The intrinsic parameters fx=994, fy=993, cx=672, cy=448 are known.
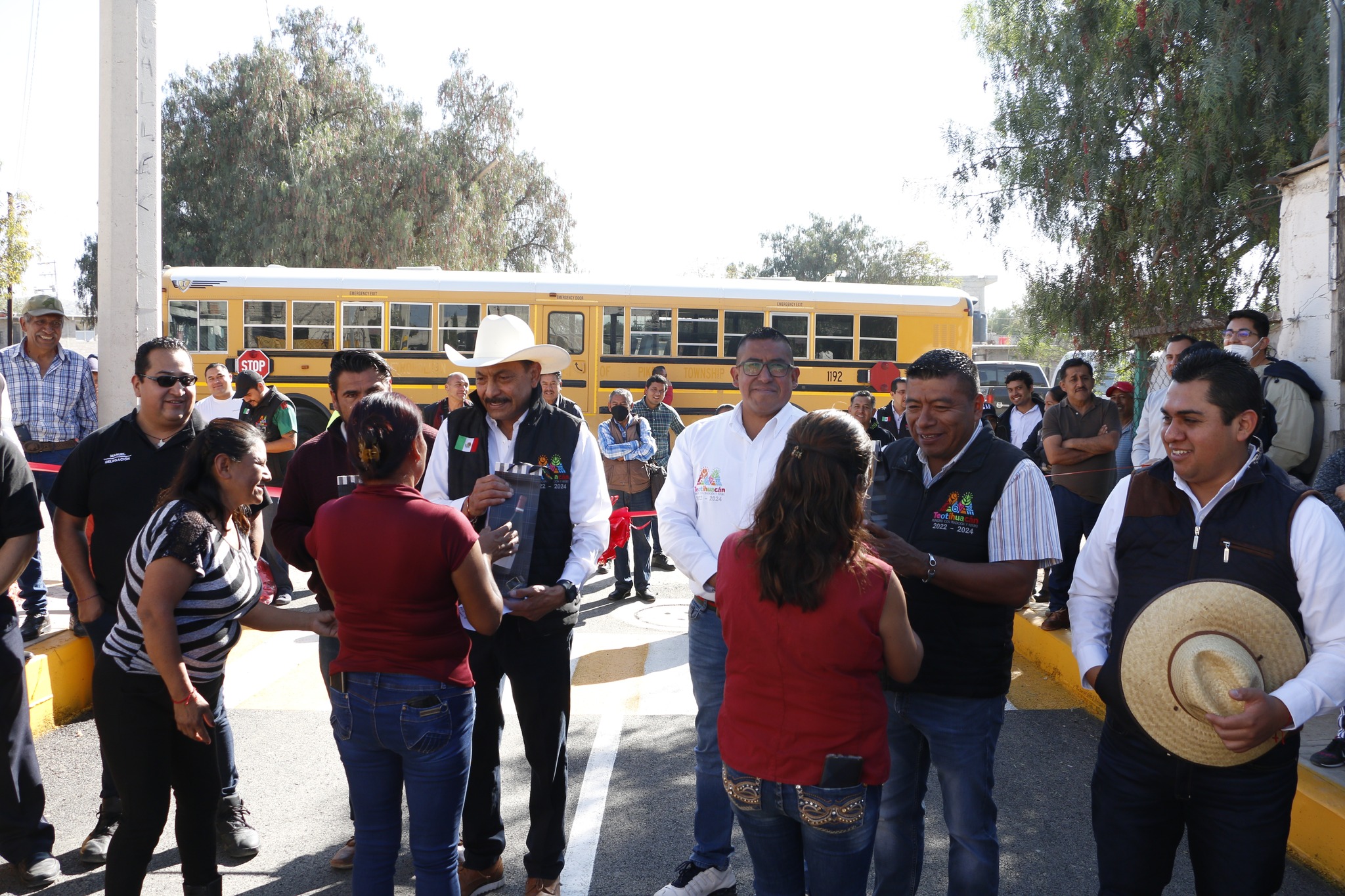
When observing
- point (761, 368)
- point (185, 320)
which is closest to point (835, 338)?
point (185, 320)

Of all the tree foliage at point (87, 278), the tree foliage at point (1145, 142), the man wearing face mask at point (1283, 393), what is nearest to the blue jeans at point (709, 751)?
the man wearing face mask at point (1283, 393)

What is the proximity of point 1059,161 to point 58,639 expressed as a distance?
36.6 ft

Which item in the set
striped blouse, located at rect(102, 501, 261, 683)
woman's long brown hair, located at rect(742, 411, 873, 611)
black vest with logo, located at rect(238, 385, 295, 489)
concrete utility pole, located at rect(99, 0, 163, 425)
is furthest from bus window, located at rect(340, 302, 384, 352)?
woman's long brown hair, located at rect(742, 411, 873, 611)

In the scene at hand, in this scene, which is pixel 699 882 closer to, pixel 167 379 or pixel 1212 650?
pixel 1212 650

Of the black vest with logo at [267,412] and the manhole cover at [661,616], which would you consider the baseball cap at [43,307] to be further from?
the manhole cover at [661,616]

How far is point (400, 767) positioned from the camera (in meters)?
2.88

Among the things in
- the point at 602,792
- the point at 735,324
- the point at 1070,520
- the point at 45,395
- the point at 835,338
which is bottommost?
the point at 602,792

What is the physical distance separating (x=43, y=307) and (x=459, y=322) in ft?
32.5

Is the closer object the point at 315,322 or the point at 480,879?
the point at 480,879

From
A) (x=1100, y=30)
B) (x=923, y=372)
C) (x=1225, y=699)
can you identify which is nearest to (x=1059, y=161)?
(x=1100, y=30)

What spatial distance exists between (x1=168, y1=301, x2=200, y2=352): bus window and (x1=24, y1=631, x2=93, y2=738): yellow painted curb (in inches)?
444

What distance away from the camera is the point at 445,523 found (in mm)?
2697

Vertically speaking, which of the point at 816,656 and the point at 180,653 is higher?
the point at 816,656

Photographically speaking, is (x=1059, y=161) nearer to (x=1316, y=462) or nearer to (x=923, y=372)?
(x=1316, y=462)
